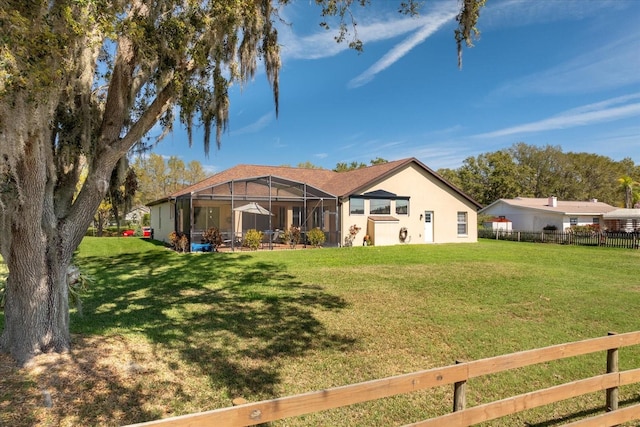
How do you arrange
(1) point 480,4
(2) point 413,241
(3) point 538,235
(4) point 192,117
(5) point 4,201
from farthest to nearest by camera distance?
(3) point 538,235 → (2) point 413,241 → (4) point 192,117 → (1) point 480,4 → (5) point 4,201

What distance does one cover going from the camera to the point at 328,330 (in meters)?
6.61

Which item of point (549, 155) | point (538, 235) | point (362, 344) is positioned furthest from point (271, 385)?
point (549, 155)

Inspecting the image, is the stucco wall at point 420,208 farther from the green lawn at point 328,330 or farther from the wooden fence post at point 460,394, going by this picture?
the wooden fence post at point 460,394

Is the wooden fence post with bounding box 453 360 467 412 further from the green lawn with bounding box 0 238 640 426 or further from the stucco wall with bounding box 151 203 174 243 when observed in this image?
the stucco wall with bounding box 151 203 174 243

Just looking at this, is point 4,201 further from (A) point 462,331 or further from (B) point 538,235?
(B) point 538,235

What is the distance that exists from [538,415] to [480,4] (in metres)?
5.97

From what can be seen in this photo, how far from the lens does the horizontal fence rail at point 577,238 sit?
20.4 metres

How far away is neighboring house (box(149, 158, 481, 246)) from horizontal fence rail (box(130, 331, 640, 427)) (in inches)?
635

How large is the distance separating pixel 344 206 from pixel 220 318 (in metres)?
14.1

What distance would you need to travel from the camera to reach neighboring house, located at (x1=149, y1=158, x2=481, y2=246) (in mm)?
19969

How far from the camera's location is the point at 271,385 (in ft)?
14.9

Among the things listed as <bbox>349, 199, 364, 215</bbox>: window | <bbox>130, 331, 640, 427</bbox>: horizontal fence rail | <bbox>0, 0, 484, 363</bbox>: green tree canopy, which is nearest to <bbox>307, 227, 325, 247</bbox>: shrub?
<bbox>349, 199, 364, 215</bbox>: window

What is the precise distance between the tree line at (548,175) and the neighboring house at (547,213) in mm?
11266

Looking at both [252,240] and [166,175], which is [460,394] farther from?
[166,175]
